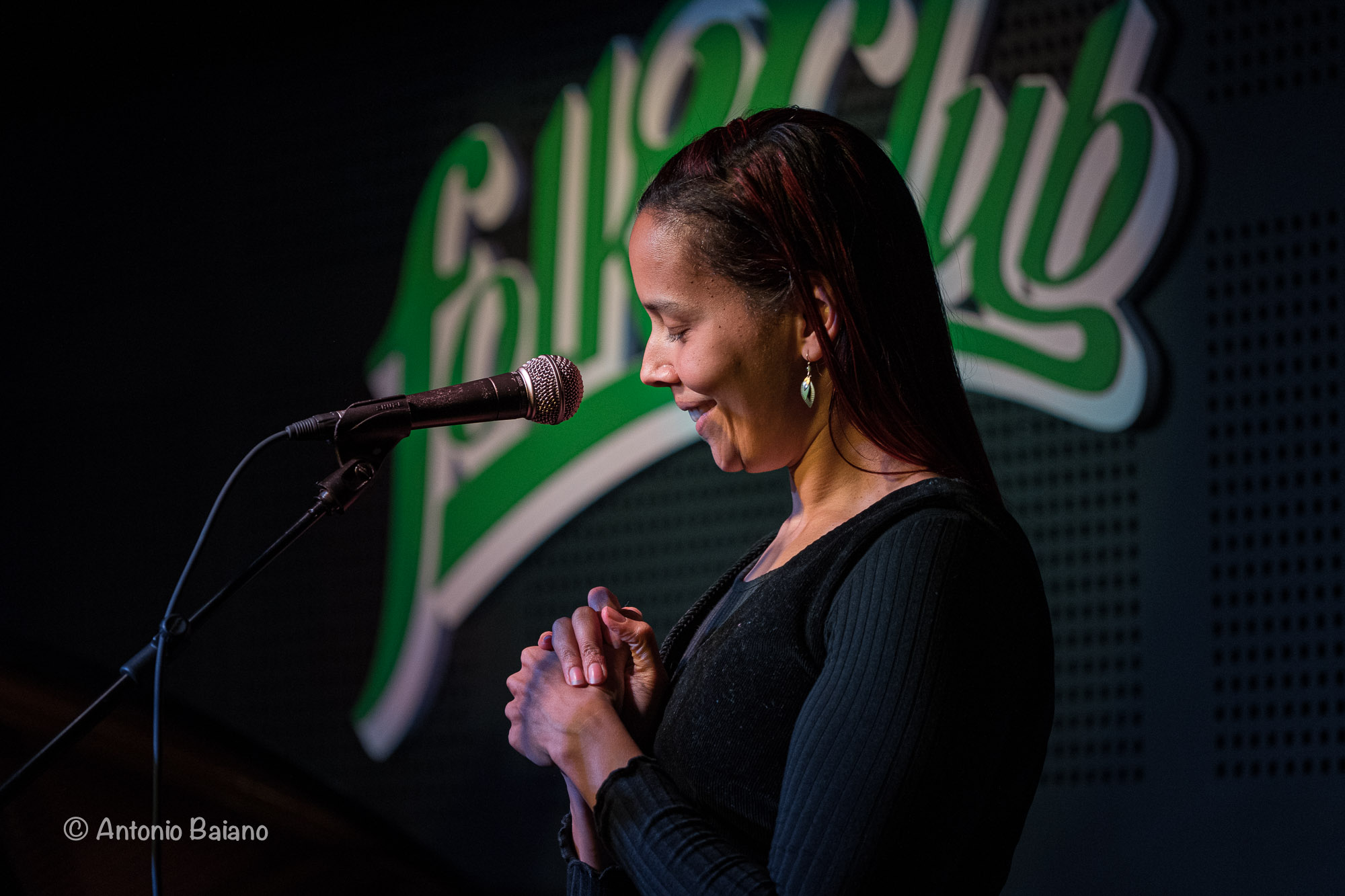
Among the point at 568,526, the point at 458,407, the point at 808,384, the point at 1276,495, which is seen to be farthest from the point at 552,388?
the point at 568,526

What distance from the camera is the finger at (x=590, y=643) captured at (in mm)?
1345

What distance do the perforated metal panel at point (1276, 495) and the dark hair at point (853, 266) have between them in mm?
1402

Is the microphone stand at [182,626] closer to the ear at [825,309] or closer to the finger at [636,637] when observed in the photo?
the finger at [636,637]

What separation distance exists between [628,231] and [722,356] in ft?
6.50

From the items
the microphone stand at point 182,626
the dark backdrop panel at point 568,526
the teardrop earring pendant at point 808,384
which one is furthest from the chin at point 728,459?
the dark backdrop panel at point 568,526

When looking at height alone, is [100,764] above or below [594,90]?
below

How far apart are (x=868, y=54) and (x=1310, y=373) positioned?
4.17 ft

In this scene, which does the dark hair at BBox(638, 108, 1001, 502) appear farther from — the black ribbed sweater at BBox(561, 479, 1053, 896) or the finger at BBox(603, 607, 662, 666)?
the finger at BBox(603, 607, 662, 666)

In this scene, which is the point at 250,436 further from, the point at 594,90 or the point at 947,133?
the point at 947,133

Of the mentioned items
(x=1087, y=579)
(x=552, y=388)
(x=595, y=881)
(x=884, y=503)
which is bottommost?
(x=595, y=881)

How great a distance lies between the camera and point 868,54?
2.98 m

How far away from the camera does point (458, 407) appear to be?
4.75 ft

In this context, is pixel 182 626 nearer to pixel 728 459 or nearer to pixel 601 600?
pixel 601 600

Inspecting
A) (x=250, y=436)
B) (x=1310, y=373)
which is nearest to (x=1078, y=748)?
(x=1310, y=373)
